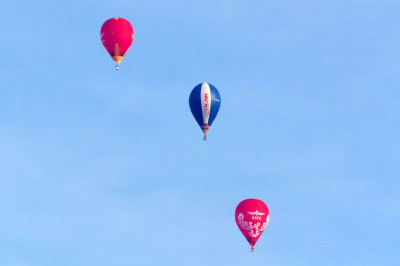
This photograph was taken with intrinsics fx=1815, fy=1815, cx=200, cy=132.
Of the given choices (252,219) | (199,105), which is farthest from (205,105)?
(252,219)

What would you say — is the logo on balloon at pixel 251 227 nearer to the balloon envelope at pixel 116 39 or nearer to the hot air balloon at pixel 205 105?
the hot air balloon at pixel 205 105

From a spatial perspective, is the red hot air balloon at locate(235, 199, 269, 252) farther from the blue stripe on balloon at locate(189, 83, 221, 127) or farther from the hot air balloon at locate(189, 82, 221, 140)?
the blue stripe on balloon at locate(189, 83, 221, 127)

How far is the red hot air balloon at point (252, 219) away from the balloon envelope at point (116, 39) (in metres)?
14.5

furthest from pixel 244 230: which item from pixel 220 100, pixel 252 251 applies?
pixel 220 100

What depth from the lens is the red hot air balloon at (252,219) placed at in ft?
442

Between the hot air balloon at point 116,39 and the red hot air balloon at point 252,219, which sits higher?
the hot air balloon at point 116,39

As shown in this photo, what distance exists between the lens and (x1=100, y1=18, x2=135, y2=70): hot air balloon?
136 m

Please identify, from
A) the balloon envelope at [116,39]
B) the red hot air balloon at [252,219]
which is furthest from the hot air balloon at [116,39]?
the red hot air balloon at [252,219]

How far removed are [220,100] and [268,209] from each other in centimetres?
919

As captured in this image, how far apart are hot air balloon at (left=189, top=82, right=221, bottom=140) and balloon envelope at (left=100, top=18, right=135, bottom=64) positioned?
645cm

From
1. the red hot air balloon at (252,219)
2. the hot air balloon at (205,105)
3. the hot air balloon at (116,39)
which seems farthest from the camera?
the hot air balloon at (205,105)

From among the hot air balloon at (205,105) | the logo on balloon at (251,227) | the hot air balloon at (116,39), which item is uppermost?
the hot air balloon at (116,39)

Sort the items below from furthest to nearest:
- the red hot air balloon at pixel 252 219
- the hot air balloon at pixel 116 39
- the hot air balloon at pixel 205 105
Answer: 1. the hot air balloon at pixel 205 105
2. the hot air balloon at pixel 116 39
3. the red hot air balloon at pixel 252 219

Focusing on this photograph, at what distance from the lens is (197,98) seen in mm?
137125
